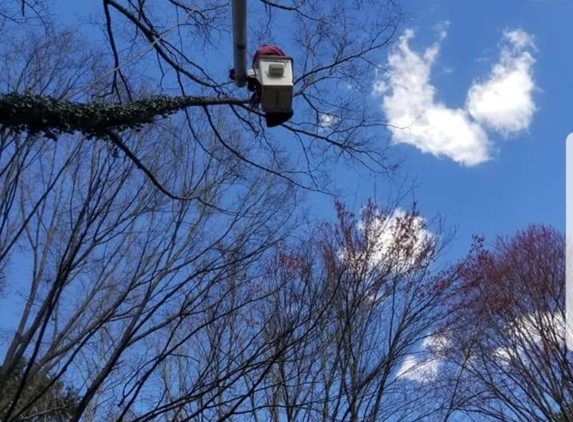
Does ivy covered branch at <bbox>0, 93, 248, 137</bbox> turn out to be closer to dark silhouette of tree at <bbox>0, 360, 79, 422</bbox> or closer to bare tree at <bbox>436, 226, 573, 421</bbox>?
dark silhouette of tree at <bbox>0, 360, 79, 422</bbox>

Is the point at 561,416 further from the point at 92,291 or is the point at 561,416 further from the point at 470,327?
the point at 92,291

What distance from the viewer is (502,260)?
8656mm

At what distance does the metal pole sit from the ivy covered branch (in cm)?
49

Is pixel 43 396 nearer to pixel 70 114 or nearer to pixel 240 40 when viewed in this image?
pixel 70 114

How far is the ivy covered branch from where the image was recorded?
2.18 metres

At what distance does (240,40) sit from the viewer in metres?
2.12

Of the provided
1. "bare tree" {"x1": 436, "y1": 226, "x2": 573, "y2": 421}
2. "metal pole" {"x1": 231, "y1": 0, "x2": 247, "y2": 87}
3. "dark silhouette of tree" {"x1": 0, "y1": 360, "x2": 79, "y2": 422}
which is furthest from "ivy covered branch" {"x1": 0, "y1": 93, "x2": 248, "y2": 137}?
"bare tree" {"x1": 436, "y1": 226, "x2": 573, "y2": 421}

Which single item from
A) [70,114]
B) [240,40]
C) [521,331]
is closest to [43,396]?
[70,114]

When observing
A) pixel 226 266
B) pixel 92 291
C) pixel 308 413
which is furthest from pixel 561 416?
pixel 92 291

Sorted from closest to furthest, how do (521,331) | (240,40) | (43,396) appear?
(240,40)
(43,396)
(521,331)

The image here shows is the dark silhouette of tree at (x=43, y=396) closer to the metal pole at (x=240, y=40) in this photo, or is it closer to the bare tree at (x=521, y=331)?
the metal pole at (x=240, y=40)

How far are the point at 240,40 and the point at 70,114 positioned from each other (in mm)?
759

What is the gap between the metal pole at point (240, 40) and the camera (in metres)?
1.98

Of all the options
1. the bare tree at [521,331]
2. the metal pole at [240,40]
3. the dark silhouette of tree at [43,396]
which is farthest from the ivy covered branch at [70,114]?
the bare tree at [521,331]
